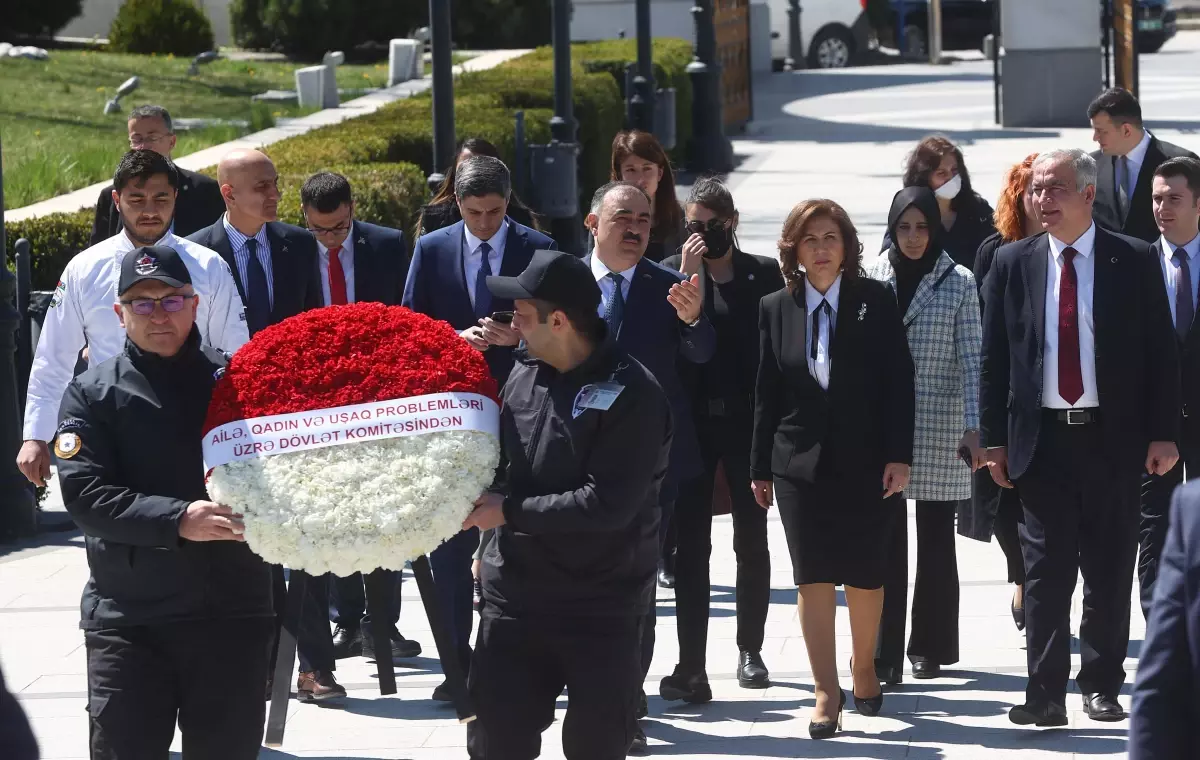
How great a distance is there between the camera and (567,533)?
487cm

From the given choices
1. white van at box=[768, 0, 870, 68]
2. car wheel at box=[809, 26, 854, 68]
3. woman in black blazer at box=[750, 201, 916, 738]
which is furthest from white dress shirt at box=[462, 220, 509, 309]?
car wheel at box=[809, 26, 854, 68]

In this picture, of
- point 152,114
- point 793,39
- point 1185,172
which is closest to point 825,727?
point 1185,172

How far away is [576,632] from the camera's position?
4883mm

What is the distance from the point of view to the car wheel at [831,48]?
132 feet

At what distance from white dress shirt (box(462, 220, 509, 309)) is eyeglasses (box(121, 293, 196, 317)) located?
221 cm

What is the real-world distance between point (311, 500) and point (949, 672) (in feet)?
11.4

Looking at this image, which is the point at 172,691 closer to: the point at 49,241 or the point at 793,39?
the point at 49,241

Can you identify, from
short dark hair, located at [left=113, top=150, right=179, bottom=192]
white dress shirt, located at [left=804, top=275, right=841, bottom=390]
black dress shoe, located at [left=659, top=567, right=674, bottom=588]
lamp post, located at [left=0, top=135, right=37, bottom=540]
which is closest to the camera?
short dark hair, located at [left=113, top=150, right=179, bottom=192]

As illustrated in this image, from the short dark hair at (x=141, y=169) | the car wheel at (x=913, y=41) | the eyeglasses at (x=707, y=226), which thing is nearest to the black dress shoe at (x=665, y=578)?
the eyeglasses at (x=707, y=226)

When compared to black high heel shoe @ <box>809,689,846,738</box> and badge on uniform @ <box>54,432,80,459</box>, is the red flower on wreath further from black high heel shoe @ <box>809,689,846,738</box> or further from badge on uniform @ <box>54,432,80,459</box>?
black high heel shoe @ <box>809,689,846,738</box>

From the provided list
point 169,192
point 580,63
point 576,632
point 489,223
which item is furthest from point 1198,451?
point 580,63

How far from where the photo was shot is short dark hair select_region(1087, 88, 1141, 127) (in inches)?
345

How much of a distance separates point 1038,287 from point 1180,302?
46.0 inches

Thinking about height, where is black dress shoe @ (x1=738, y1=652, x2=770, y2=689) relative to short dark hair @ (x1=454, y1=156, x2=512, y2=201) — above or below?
below
